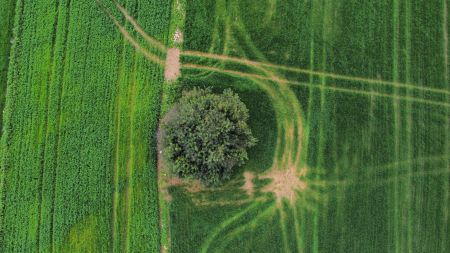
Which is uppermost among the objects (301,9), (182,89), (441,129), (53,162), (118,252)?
(301,9)

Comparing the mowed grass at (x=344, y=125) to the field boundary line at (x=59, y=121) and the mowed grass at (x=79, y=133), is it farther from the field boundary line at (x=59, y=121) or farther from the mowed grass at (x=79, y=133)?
the field boundary line at (x=59, y=121)

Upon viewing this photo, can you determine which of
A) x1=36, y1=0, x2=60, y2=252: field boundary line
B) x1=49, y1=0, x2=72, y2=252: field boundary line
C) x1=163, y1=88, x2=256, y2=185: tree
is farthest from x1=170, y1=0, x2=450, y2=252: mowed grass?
x1=36, y1=0, x2=60, y2=252: field boundary line

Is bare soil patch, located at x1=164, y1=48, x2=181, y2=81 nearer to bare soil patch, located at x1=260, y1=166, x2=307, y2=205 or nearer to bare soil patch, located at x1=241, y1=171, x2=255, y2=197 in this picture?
bare soil patch, located at x1=241, y1=171, x2=255, y2=197

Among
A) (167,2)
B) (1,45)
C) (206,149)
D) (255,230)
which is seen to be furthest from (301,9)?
(1,45)

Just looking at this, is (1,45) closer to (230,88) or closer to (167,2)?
(167,2)

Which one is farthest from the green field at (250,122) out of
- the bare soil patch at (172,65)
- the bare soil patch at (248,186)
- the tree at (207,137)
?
the tree at (207,137)

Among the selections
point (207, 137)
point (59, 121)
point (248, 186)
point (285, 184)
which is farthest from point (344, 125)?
point (59, 121)
